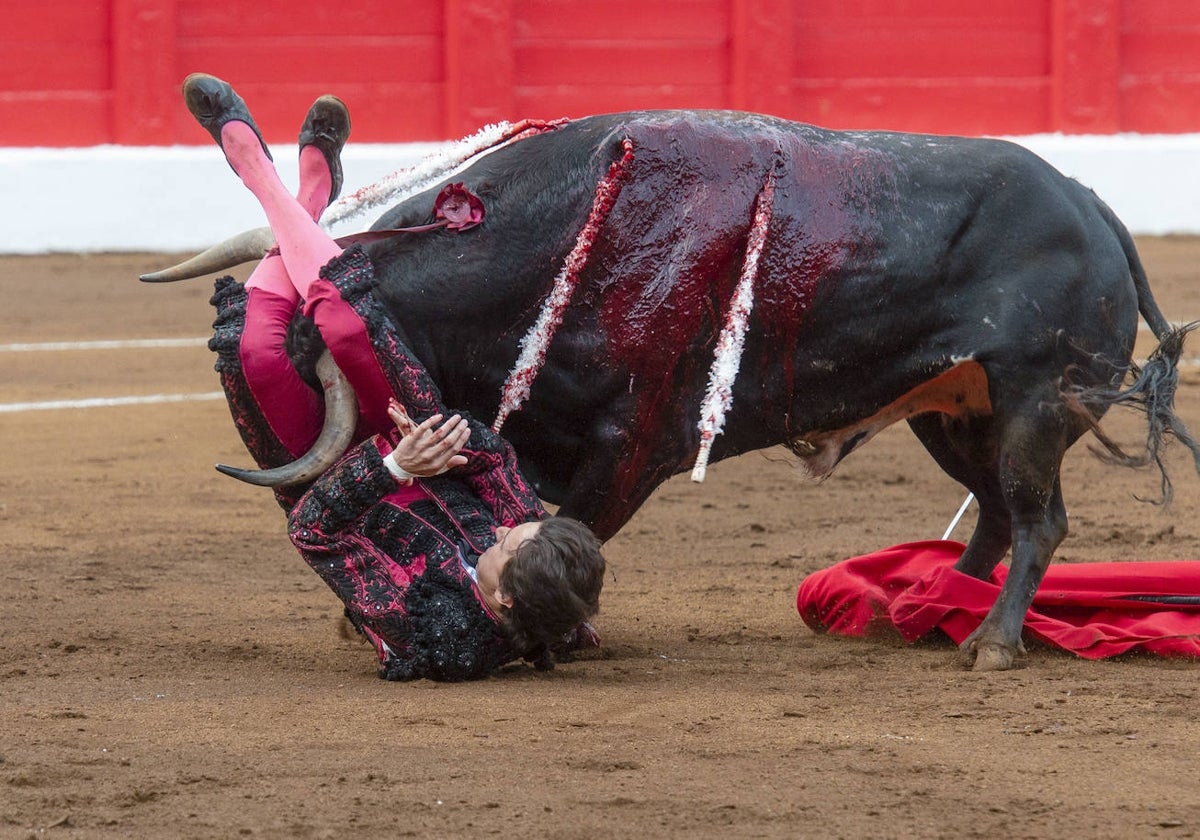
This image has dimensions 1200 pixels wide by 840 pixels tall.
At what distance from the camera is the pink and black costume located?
12.3 feet

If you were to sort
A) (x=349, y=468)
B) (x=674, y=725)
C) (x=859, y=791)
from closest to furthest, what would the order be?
(x=859, y=791)
(x=674, y=725)
(x=349, y=468)

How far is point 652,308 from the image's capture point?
157 inches

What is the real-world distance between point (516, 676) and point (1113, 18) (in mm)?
10596

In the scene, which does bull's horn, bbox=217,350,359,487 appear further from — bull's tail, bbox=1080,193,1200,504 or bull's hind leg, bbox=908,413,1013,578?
bull's tail, bbox=1080,193,1200,504

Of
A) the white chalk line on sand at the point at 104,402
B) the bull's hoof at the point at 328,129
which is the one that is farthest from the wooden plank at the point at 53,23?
the bull's hoof at the point at 328,129

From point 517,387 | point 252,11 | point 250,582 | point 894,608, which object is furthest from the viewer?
point 252,11

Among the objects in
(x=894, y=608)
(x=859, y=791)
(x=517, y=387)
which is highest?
(x=517, y=387)

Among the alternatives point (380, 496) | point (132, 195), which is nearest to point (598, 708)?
point (380, 496)

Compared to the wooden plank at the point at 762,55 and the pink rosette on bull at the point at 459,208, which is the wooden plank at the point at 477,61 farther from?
the pink rosette on bull at the point at 459,208

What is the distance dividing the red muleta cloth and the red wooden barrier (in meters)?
8.52

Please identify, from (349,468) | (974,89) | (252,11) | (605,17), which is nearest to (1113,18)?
(974,89)

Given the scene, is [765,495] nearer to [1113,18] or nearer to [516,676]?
[516,676]

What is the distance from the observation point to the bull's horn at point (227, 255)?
411cm

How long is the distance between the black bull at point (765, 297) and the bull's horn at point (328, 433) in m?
0.21
